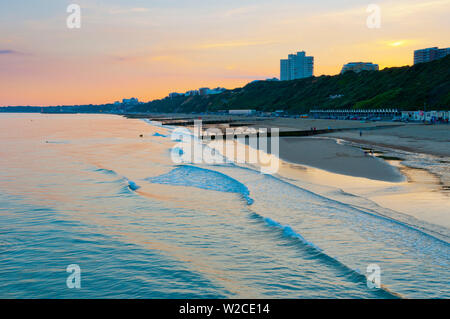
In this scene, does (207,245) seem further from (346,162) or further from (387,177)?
(346,162)

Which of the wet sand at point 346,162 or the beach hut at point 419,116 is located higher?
the beach hut at point 419,116

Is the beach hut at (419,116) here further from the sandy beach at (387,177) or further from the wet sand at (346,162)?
the wet sand at (346,162)

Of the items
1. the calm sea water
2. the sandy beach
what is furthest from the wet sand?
the calm sea water

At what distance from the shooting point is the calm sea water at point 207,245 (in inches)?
362

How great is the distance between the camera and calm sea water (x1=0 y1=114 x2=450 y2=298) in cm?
920

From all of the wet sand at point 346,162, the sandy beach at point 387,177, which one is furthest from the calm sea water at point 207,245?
the wet sand at point 346,162

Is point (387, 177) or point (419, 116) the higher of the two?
point (419, 116)

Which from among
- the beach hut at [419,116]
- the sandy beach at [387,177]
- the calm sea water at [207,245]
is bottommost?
the calm sea water at [207,245]

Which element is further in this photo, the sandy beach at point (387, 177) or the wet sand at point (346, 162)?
the wet sand at point (346, 162)

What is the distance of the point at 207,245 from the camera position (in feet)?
39.8

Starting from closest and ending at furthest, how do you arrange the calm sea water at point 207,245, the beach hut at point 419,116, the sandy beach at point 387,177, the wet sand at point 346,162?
the calm sea water at point 207,245 → the sandy beach at point 387,177 → the wet sand at point 346,162 → the beach hut at point 419,116

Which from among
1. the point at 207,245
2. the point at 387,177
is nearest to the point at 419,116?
the point at 387,177

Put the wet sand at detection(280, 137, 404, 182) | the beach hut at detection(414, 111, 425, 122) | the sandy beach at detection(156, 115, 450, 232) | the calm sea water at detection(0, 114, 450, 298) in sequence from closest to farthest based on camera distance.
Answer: the calm sea water at detection(0, 114, 450, 298) → the sandy beach at detection(156, 115, 450, 232) → the wet sand at detection(280, 137, 404, 182) → the beach hut at detection(414, 111, 425, 122)

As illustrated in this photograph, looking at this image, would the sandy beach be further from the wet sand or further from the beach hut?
the beach hut
